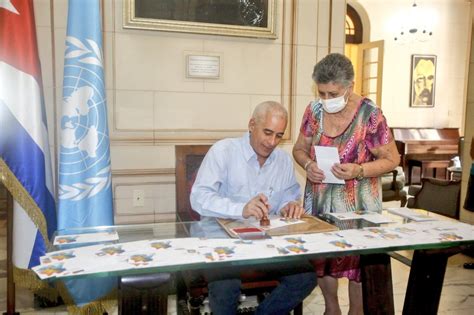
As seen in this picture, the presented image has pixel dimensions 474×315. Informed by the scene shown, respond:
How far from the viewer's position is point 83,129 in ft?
8.48

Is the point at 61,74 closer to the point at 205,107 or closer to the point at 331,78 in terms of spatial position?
the point at 205,107

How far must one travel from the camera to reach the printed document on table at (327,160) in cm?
218

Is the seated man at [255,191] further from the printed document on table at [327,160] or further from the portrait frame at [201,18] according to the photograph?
the portrait frame at [201,18]

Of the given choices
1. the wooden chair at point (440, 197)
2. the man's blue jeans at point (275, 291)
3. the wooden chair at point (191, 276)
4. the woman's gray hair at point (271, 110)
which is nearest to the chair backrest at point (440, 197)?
the wooden chair at point (440, 197)

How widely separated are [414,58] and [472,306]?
293 inches

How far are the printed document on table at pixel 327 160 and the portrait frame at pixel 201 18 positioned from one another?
1.40 meters

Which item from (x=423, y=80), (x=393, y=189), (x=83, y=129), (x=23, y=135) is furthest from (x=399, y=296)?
(x=423, y=80)

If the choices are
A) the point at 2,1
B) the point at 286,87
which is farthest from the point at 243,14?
the point at 2,1

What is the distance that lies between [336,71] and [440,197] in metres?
3.49

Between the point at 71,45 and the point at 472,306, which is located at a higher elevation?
the point at 71,45

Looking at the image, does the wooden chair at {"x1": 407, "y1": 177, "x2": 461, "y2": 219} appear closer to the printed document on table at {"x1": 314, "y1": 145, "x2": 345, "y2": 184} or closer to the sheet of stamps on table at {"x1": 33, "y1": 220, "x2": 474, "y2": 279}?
the printed document on table at {"x1": 314, "y1": 145, "x2": 345, "y2": 184}

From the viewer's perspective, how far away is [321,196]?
2301 millimetres

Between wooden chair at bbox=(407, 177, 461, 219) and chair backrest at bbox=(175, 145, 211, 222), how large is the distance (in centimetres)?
337

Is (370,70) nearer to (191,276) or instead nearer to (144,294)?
(191,276)
